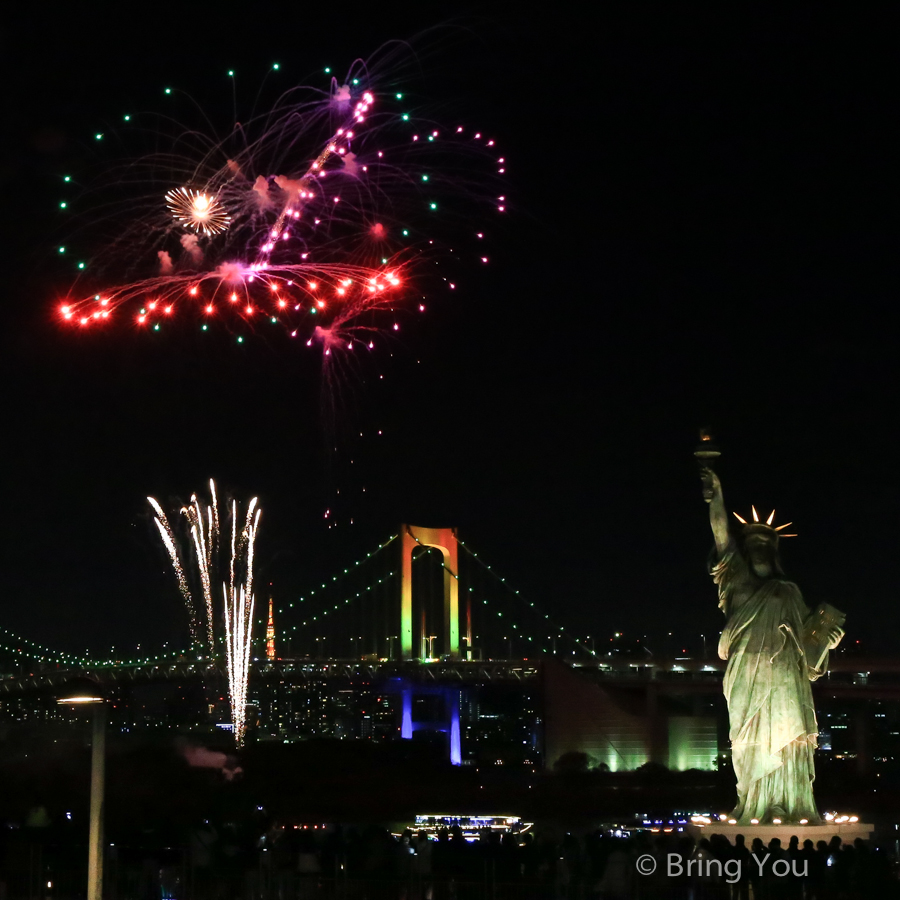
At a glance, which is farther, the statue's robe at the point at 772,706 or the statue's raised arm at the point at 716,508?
the statue's raised arm at the point at 716,508

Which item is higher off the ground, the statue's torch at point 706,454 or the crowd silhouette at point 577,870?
the statue's torch at point 706,454

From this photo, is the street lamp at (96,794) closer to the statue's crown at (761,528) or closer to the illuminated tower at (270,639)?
the statue's crown at (761,528)

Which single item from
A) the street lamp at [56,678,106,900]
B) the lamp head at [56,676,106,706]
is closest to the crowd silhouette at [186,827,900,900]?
the lamp head at [56,676,106,706]

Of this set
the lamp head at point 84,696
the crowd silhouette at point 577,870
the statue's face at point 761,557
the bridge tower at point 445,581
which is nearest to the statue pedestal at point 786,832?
the crowd silhouette at point 577,870

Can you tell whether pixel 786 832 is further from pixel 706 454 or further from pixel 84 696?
pixel 84 696

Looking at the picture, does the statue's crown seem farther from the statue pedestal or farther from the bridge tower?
the bridge tower

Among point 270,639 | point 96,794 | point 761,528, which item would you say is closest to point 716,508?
point 761,528
